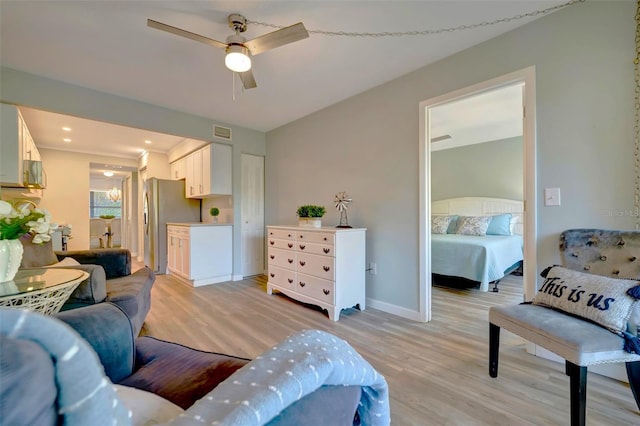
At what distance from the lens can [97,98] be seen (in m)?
2.99

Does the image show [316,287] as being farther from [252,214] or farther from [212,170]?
[212,170]

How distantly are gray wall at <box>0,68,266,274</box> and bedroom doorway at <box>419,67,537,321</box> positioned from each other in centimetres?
285

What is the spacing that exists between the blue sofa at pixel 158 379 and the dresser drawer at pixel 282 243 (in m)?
2.03

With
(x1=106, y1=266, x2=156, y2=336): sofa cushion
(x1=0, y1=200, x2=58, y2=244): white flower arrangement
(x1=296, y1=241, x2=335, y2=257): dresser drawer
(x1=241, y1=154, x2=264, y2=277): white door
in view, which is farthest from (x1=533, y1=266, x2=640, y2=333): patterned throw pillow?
(x1=241, y1=154, x2=264, y2=277): white door

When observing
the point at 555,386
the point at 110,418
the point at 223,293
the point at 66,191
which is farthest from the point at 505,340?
the point at 66,191

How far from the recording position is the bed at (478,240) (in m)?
3.46

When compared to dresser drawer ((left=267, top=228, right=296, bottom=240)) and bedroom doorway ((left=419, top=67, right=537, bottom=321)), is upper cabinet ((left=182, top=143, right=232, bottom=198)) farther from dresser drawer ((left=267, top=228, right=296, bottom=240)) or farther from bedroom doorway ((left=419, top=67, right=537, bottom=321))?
bedroom doorway ((left=419, top=67, right=537, bottom=321))

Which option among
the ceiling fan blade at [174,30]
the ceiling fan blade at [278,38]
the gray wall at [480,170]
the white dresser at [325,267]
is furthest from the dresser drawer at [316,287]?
the gray wall at [480,170]

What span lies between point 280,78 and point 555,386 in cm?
326

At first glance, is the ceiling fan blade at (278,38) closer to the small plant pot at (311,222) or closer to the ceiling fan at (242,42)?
the ceiling fan at (242,42)

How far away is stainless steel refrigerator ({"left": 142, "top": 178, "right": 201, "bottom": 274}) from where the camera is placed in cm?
475

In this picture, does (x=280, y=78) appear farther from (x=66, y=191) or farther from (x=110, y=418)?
(x=66, y=191)

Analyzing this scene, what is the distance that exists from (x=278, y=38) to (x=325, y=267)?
2.01 m

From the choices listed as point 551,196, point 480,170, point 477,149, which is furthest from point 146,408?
point 477,149
